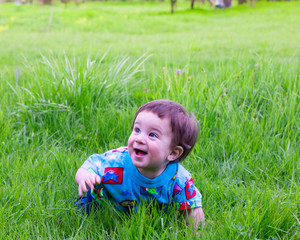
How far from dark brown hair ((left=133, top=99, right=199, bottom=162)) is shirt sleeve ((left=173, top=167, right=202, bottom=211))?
0.16 metres

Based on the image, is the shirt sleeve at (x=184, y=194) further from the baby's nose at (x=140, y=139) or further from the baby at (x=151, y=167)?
the baby's nose at (x=140, y=139)

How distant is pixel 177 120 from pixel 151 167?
0.85 ft

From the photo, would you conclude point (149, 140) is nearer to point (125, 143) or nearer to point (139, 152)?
point (139, 152)

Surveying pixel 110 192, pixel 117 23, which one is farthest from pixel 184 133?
pixel 117 23

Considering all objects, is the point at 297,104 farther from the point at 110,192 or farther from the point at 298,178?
the point at 110,192

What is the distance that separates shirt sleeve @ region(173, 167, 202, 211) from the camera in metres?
1.79

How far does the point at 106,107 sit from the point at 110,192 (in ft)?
4.20

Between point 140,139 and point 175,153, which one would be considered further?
point 175,153

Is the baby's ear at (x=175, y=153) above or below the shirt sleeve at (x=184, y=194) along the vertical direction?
above

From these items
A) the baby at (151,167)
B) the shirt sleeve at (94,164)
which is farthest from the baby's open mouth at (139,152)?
the shirt sleeve at (94,164)

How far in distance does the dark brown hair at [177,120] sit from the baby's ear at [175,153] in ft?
0.07

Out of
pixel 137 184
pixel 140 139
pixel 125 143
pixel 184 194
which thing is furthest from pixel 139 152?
pixel 125 143

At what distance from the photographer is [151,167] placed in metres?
1.72

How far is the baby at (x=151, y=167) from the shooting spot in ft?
5.43
